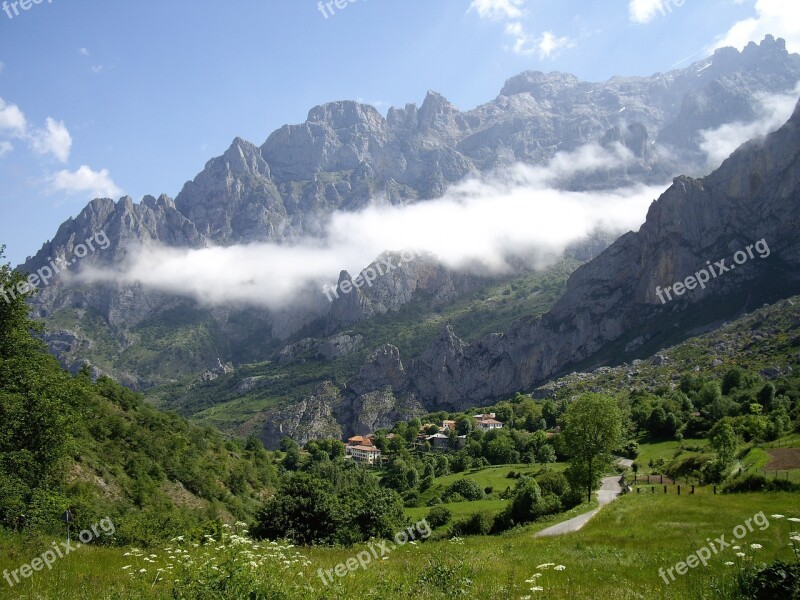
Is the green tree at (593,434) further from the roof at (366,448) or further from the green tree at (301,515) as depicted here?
the roof at (366,448)

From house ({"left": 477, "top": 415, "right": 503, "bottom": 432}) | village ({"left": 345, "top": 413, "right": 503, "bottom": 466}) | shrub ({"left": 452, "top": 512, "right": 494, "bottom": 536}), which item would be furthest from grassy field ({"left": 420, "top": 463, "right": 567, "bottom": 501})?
house ({"left": 477, "top": 415, "right": 503, "bottom": 432})

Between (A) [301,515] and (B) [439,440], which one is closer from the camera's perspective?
(A) [301,515]

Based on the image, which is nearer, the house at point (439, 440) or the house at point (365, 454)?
the house at point (439, 440)

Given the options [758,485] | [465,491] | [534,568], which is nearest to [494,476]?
[465,491]

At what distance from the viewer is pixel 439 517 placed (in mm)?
62156

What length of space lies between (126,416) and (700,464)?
65.4 metres

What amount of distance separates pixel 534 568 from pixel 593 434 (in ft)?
105

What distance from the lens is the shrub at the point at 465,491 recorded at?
76.6 m

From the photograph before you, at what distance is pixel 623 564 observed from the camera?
55.0ft

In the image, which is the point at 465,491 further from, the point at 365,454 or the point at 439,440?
the point at 365,454

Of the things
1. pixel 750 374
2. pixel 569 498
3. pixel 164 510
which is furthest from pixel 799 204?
pixel 164 510

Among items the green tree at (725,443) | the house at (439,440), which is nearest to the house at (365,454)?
the house at (439,440)

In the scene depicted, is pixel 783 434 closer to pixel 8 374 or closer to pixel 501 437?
pixel 501 437

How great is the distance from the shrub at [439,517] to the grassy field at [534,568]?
39.7 m
